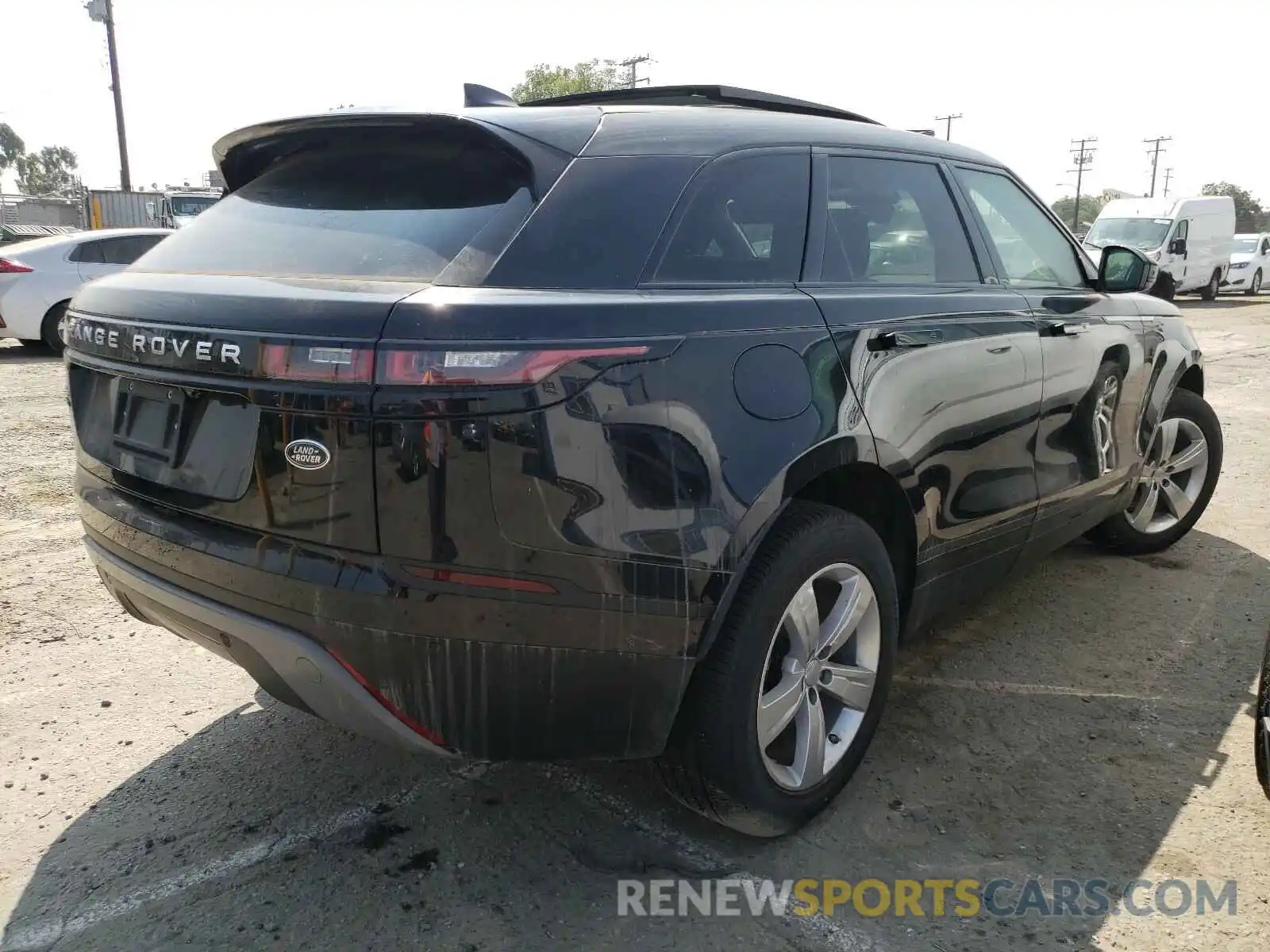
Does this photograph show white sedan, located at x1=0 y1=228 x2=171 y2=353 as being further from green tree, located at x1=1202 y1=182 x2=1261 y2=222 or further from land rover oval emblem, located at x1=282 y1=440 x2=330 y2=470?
green tree, located at x1=1202 y1=182 x2=1261 y2=222

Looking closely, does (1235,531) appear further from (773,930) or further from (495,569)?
(495,569)

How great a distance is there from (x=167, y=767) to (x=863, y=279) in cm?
242

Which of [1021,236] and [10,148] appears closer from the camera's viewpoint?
[1021,236]

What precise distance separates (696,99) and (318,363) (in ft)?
5.41

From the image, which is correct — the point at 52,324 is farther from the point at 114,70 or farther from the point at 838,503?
the point at 114,70

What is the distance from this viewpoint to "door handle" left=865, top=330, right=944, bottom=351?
2.58 metres

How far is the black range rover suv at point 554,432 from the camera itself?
1.89 m

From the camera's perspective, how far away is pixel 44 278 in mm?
10438

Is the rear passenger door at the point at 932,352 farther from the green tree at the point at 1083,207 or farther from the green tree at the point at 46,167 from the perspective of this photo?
the green tree at the point at 46,167

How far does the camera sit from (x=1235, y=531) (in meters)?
5.19

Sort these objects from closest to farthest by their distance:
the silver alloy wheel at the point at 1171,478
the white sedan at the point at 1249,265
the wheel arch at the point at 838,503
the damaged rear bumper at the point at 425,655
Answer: the damaged rear bumper at the point at 425,655
the wheel arch at the point at 838,503
the silver alloy wheel at the point at 1171,478
the white sedan at the point at 1249,265

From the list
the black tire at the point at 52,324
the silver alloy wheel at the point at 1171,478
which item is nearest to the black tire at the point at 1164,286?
the silver alloy wheel at the point at 1171,478

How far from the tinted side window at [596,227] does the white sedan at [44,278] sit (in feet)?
31.6

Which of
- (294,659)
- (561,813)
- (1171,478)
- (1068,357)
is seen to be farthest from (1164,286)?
(294,659)
